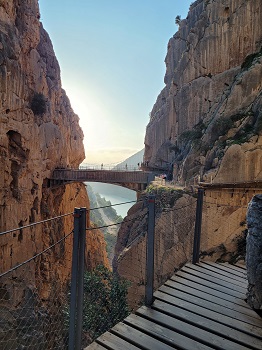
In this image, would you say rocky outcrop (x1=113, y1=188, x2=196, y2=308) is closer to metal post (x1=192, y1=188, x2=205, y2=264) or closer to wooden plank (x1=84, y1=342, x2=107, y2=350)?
metal post (x1=192, y1=188, x2=205, y2=264)

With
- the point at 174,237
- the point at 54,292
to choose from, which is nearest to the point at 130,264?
the point at 174,237

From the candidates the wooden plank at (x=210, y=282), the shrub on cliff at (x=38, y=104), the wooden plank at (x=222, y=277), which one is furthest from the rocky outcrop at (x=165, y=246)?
the shrub on cliff at (x=38, y=104)

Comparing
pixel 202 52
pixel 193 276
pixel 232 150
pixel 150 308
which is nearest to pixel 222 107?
pixel 232 150

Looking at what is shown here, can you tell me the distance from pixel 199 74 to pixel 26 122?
18.2 meters

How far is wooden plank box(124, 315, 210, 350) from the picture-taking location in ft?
9.34

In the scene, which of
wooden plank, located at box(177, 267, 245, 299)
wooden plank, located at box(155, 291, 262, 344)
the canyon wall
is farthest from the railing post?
wooden plank, located at box(177, 267, 245, 299)

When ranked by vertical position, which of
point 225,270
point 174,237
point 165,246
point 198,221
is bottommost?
point 165,246

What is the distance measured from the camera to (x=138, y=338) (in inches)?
114

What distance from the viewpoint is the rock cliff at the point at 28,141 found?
16638 millimetres

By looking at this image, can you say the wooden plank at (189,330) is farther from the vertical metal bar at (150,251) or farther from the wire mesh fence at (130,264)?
the wire mesh fence at (130,264)

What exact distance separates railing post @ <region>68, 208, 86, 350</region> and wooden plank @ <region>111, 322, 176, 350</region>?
1.72ft

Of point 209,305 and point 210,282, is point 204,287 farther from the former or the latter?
point 209,305

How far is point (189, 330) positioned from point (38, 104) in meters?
22.3

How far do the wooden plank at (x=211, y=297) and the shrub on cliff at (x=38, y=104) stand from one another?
2101 centimetres
